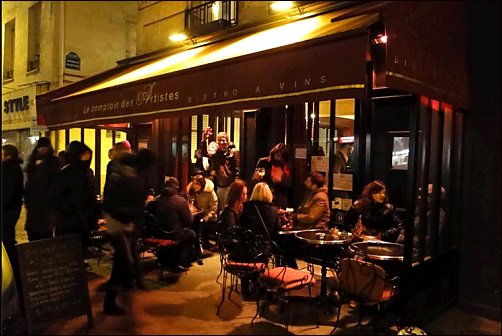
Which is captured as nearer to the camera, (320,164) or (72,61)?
(72,61)

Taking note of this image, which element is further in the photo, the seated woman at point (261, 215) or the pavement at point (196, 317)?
the seated woman at point (261, 215)

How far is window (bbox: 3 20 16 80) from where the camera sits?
232 centimetres

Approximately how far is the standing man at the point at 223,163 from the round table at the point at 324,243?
10.5 feet

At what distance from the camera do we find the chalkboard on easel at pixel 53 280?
9.05 ft

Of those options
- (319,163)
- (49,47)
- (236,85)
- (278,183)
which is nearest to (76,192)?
(49,47)

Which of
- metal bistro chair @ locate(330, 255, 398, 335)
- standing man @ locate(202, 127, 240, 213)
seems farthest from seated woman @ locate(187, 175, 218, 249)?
metal bistro chair @ locate(330, 255, 398, 335)

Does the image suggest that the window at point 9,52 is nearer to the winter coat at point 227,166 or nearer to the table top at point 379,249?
the table top at point 379,249

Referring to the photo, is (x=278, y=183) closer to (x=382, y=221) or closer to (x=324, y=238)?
(x=382, y=221)

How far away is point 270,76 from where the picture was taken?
389 cm

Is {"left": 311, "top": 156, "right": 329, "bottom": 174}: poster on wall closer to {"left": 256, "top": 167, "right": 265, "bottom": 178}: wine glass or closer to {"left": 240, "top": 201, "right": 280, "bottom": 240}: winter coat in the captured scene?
{"left": 256, "top": 167, "right": 265, "bottom": 178}: wine glass

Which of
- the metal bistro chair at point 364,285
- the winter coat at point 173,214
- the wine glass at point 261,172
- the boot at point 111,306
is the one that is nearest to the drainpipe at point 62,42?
the boot at point 111,306

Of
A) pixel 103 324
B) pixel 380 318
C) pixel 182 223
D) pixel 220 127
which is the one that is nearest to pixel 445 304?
pixel 380 318

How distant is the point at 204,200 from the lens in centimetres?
774

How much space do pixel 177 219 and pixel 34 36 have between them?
11.8ft
